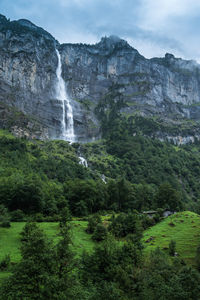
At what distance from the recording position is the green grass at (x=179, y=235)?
43.3m

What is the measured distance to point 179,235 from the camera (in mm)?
51719

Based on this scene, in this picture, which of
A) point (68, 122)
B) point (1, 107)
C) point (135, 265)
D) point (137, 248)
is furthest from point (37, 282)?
point (68, 122)

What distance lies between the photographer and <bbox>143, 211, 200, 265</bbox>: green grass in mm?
43263

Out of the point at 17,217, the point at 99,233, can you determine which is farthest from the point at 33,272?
the point at 17,217

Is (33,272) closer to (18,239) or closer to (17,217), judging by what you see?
(18,239)

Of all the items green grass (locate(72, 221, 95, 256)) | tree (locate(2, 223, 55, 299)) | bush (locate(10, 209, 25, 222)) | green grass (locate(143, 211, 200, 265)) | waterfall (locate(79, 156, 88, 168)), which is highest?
waterfall (locate(79, 156, 88, 168))

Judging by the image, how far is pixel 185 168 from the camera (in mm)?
162000

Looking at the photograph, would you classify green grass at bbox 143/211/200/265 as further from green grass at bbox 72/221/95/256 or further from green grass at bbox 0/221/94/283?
green grass at bbox 0/221/94/283

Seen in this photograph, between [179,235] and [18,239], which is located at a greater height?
[18,239]

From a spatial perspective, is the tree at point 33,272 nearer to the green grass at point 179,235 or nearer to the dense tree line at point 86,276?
the dense tree line at point 86,276

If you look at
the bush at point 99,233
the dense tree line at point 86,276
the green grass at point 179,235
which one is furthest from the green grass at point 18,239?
the green grass at point 179,235

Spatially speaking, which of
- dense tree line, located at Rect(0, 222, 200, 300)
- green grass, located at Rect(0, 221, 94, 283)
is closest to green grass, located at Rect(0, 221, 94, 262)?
green grass, located at Rect(0, 221, 94, 283)

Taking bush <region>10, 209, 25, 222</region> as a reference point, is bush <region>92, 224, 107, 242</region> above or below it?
below

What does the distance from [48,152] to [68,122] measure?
204ft
